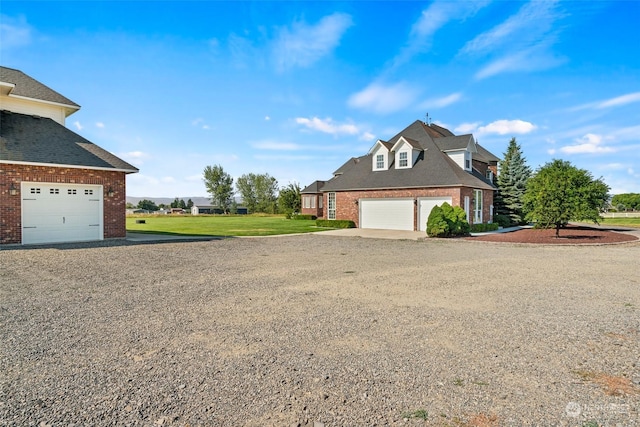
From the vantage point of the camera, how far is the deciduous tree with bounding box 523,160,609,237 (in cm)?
1741

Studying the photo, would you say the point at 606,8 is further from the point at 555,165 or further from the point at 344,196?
the point at 344,196

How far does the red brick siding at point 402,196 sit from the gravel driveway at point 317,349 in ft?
44.0

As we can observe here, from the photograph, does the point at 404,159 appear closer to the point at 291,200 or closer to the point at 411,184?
the point at 411,184

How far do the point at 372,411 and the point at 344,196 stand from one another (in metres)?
24.7

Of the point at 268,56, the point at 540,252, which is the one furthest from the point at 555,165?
the point at 268,56

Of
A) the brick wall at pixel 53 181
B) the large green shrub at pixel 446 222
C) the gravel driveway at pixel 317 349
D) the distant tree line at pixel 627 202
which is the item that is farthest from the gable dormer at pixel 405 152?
the distant tree line at pixel 627 202

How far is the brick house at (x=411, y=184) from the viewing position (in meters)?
22.9

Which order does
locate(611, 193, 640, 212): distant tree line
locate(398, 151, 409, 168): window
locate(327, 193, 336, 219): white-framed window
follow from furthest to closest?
locate(611, 193, 640, 212): distant tree line
locate(327, 193, 336, 219): white-framed window
locate(398, 151, 409, 168): window

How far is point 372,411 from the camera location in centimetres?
284

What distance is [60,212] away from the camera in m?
15.0

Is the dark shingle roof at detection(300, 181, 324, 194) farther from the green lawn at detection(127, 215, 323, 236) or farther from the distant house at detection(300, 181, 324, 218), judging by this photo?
the green lawn at detection(127, 215, 323, 236)

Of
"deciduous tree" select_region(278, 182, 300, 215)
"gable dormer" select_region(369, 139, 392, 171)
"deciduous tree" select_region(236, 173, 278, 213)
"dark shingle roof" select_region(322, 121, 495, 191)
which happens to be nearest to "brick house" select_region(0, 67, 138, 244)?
"dark shingle roof" select_region(322, 121, 495, 191)

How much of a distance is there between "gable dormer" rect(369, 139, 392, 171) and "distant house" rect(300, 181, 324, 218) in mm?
12849

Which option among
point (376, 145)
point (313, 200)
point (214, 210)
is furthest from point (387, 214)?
point (214, 210)
